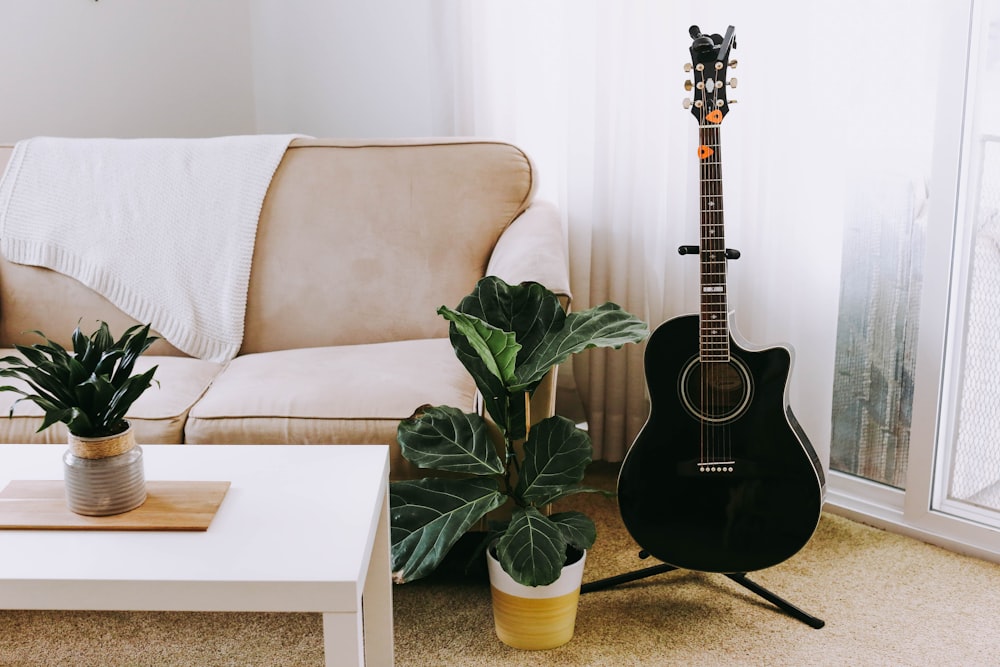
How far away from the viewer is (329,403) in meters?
1.58

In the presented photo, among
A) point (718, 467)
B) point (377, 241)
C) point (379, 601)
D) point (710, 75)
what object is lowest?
point (379, 601)

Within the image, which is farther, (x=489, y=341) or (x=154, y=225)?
(x=154, y=225)

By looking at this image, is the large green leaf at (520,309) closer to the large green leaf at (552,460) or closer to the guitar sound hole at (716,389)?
the large green leaf at (552,460)

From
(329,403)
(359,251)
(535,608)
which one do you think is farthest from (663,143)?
(535,608)

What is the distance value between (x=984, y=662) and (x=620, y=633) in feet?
1.97

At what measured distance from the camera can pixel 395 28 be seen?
2.57 m

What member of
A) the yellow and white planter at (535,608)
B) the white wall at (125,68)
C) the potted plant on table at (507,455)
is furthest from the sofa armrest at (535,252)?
the white wall at (125,68)

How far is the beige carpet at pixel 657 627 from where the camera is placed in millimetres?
1503

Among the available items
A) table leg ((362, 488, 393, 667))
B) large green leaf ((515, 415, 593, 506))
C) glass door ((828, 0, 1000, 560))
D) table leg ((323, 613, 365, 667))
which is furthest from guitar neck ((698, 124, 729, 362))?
table leg ((323, 613, 365, 667))

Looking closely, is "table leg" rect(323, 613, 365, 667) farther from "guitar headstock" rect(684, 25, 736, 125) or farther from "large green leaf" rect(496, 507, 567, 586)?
"guitar headstock" rect(684, 25, 736, 125)

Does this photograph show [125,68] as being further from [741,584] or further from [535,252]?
[741,584]

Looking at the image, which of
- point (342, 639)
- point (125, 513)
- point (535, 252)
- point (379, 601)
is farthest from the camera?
point (535, 252)

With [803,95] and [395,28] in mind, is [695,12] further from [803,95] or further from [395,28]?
[395,28]

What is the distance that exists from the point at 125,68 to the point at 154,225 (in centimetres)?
78
